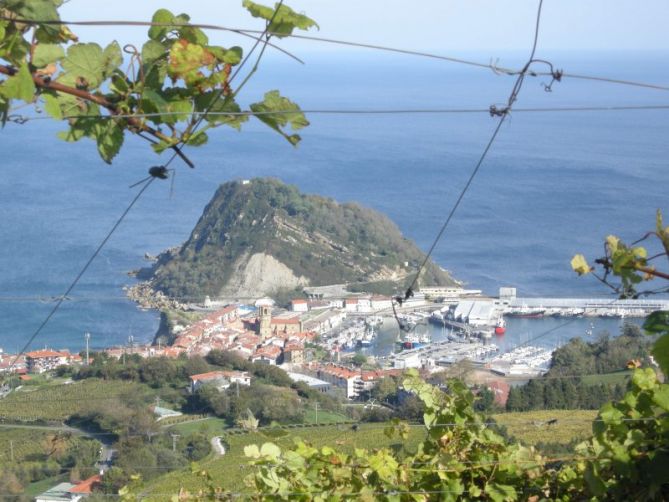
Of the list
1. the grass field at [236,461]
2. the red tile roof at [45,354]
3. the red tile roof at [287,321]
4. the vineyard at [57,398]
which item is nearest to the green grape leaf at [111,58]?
the grass field at [236,461]

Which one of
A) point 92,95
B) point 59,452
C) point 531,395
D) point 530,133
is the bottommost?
point 59,452

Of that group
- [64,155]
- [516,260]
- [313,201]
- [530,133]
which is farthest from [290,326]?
[530,133]

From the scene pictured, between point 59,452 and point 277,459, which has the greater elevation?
point 277,459

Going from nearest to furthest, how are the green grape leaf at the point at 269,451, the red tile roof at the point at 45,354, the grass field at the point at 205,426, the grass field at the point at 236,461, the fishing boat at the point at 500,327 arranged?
1. the green grape leaf at the point at 269,451
2. the grass field at the point at 236,461
3. the grass field at the point at 205,426
4. the red tile roof at the point at 45,354
5. the fishing boat at the point at 500,327

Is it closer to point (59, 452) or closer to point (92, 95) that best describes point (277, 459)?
point (92, 95)

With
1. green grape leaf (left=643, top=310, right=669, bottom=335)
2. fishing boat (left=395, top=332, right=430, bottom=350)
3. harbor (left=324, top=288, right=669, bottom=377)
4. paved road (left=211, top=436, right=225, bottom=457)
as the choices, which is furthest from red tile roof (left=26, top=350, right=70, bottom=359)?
green grape leaf (left=643, top=310, right=669, bottom=335)

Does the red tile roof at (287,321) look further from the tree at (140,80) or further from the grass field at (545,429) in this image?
the tree at (140,80)

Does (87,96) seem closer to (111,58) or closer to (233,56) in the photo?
(111,58)
